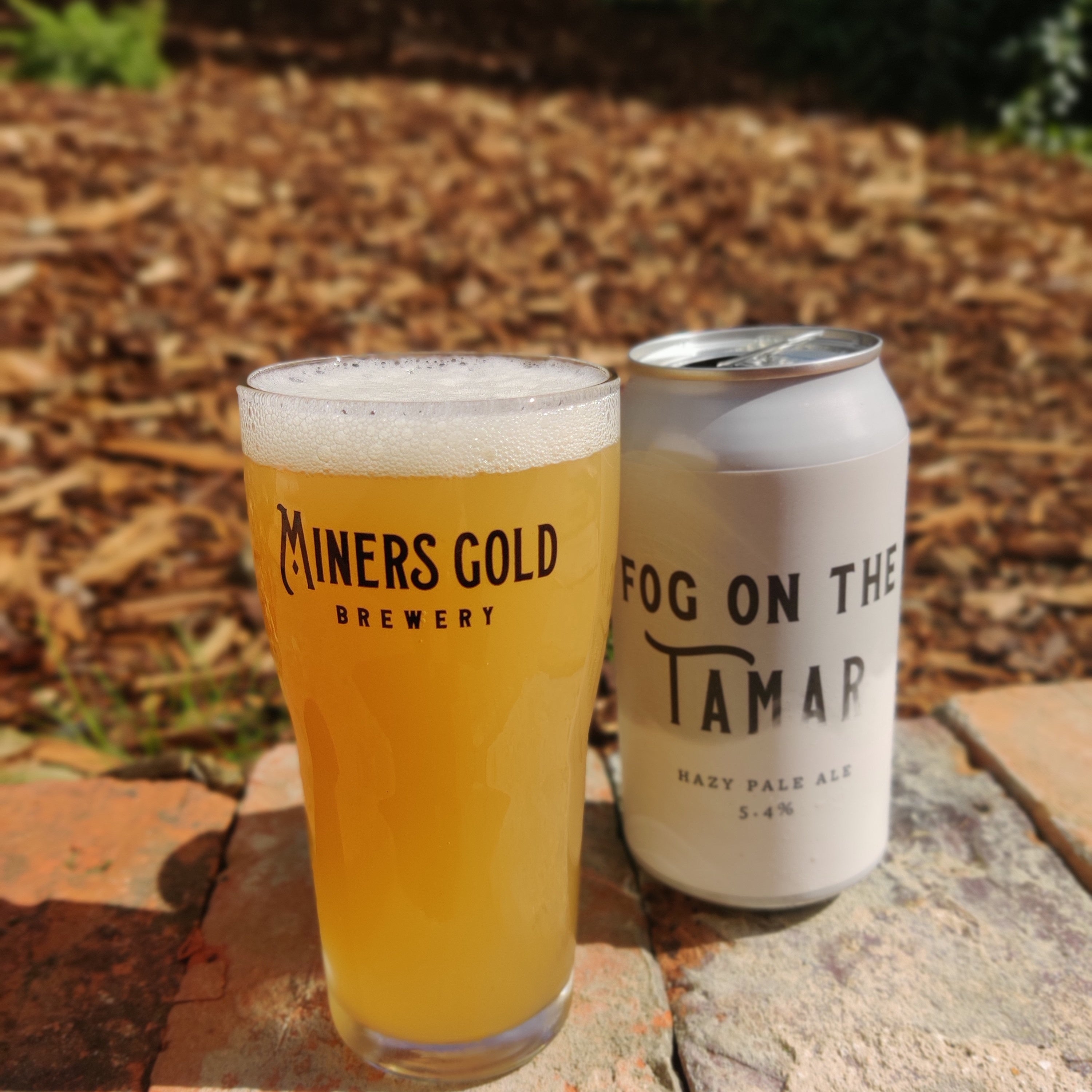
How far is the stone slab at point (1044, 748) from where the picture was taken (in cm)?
191

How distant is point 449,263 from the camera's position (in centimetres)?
458

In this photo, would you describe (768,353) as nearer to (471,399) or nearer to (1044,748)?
(471,399)

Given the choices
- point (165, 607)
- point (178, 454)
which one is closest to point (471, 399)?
point (165, 607)

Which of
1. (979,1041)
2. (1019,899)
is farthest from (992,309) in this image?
(979,1041)

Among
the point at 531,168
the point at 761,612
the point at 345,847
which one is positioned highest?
the point at 531,168

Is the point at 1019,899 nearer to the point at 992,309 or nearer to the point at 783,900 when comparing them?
the point at 783,900

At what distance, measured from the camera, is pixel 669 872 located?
177cm

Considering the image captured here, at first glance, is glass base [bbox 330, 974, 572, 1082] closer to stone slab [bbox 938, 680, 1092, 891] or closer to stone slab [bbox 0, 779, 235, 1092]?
stone slab [bbox 0, 779, 235, 1092]

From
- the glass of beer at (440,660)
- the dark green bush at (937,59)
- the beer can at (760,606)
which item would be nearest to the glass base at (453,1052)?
the glass of beer at (440,660)

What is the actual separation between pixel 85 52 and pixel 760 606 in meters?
5.94

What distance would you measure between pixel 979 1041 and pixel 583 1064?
1.76ft

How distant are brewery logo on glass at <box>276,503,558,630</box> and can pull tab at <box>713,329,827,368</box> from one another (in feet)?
1.44

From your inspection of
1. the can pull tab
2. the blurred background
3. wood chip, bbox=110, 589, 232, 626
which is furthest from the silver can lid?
wood chip, bbox=110, 589, 232, 626

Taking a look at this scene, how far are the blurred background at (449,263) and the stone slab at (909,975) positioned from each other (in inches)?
26.9
